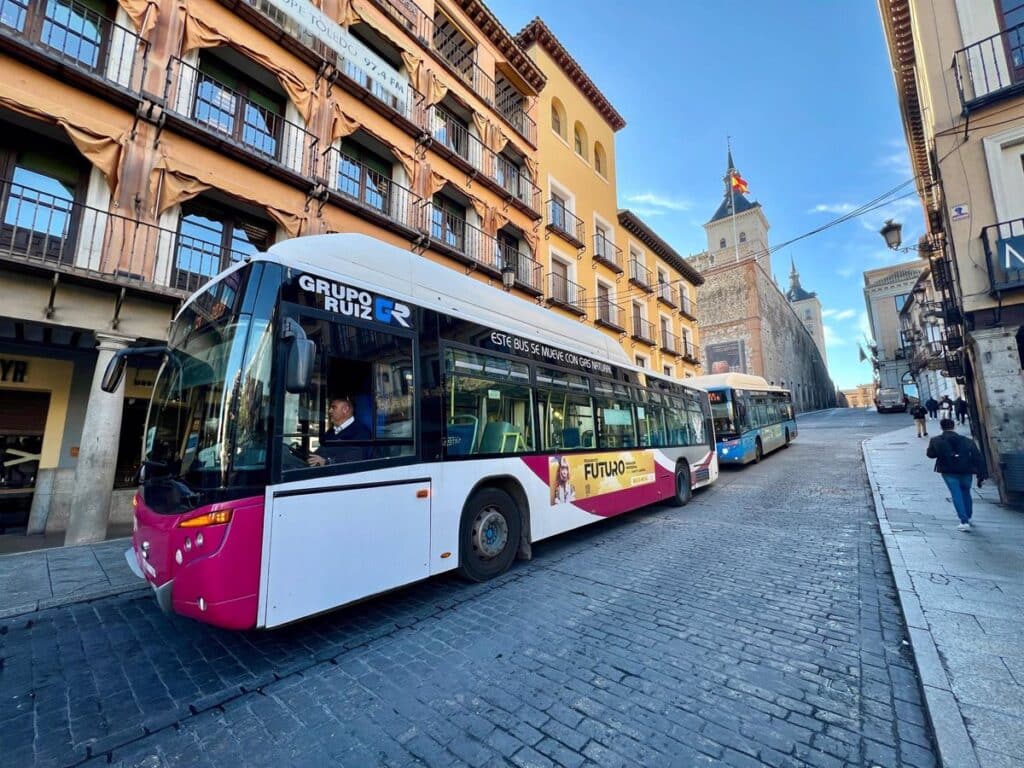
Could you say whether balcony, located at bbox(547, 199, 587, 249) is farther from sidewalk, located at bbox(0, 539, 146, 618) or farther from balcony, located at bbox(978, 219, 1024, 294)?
sidewalk, located at bbox(0, 539, 146, 618)

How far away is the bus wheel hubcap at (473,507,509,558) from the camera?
4.95 metres

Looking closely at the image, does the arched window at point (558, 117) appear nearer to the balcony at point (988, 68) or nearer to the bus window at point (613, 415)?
the balcony at point (988, 68)

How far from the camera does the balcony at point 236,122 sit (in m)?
8.42

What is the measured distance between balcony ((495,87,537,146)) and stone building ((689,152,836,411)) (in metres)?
25.7

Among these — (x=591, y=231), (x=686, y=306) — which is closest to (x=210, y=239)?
(x=591, y=231)

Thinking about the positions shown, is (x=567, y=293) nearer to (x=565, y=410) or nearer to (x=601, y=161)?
(x=601, y=161)

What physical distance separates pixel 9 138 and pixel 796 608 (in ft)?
43.8

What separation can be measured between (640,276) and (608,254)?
11.7 ft

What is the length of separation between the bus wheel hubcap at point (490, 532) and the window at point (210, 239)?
7.71 metres

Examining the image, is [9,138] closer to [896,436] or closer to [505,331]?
[505,331]

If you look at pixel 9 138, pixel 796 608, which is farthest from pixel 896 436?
pixel 9 138

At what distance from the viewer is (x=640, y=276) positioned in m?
24.1

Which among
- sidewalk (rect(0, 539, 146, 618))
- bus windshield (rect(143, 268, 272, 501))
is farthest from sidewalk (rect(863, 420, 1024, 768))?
sidewalk (rect(0, 539, 146, 618))

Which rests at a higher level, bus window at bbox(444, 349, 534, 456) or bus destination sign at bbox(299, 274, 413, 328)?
bus destination sign at bbox(299, 274, 413, 328)
